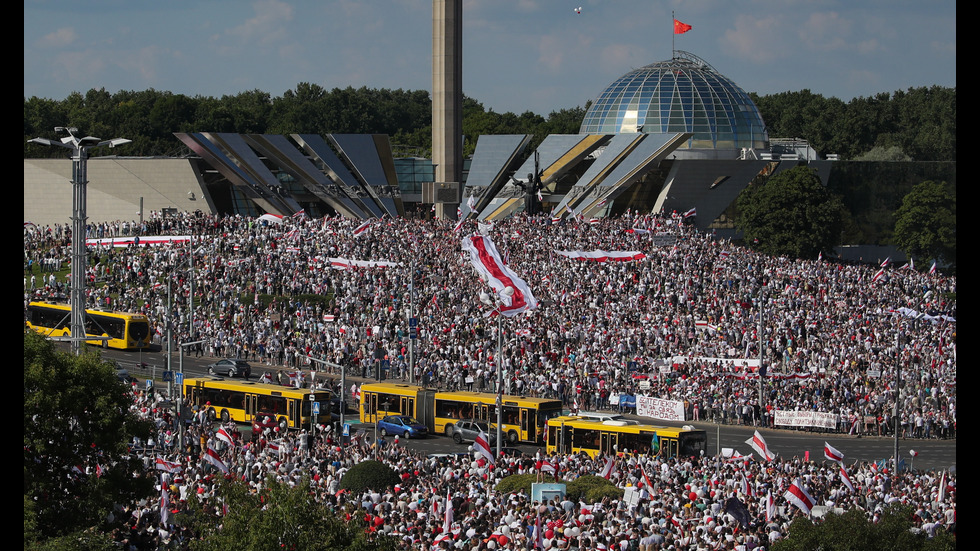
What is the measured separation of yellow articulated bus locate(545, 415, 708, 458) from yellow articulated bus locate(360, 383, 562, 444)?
1.52 m

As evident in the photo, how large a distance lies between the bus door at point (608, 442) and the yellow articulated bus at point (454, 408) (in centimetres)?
315

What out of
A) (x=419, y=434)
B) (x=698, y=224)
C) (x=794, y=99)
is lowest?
(x=419, y=434)

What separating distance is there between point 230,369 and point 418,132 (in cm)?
7492

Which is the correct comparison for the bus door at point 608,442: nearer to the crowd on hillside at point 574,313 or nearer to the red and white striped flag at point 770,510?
the crowd on hillside at point 574,313

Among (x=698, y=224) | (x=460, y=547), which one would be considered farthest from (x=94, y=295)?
(x=698, y=224)

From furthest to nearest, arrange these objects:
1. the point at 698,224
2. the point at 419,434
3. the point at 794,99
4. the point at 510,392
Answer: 1. the point at 794,99
2. the point at 698,224
3. the point at 510,392
4. the point at 419,434

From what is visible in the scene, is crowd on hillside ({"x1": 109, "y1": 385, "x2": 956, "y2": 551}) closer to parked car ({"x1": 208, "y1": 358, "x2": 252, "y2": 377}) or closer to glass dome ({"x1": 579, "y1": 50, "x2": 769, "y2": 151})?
parked car ({"x1": 208, "y1": 358, "x2": 252, "y2": 377})

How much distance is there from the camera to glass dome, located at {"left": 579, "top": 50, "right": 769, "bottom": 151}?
79875 millimetres

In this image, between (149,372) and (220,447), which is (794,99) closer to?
(149,372)

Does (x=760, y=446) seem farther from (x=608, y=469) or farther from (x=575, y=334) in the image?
(x=575, y=334)

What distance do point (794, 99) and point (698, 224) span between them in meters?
51.0

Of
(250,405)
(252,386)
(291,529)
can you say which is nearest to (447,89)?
(252,386)

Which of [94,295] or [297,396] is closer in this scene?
[297,396]
